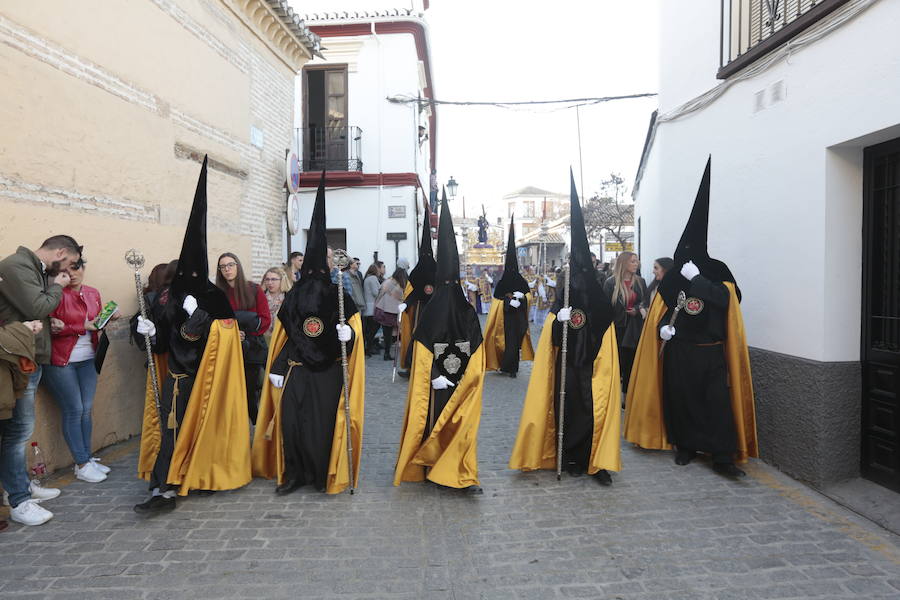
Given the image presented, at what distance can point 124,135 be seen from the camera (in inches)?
217

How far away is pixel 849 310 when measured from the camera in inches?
170

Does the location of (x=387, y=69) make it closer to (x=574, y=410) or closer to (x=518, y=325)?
(x=518, y=325)

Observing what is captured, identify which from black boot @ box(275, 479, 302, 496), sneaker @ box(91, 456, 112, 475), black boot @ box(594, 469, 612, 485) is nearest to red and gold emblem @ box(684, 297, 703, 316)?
black boot @ box(594, 469, 612, 485)

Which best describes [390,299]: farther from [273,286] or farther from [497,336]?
[273,286]

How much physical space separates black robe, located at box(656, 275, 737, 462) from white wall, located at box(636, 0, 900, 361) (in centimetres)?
60

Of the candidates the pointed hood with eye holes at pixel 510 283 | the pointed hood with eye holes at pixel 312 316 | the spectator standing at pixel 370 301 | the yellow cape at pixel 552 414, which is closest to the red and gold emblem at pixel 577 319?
the yellow cape at pixel 552 414

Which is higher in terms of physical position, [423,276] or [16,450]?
[423,276]

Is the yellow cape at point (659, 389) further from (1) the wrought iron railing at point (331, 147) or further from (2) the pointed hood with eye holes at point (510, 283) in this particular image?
(1) the wrought iron railing at point (331, 147)

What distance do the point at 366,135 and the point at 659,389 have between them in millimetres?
13280

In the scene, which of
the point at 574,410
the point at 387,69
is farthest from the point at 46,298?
the point at 387,69

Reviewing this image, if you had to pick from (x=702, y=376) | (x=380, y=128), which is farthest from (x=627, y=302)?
(x=380, y=128)

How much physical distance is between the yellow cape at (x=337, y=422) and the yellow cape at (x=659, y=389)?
2.76m

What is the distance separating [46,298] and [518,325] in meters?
6.55

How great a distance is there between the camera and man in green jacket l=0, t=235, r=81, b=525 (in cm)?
355
